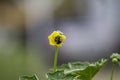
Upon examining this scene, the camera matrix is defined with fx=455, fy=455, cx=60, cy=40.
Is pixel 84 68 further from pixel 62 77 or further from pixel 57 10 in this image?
pixel 57 10

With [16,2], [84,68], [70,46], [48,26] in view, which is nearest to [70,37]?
[70,46]

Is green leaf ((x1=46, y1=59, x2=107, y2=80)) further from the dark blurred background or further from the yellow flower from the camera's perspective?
the dark blurred background

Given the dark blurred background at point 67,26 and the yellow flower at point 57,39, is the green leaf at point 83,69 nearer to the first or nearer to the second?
the yellow flower at point 57,39

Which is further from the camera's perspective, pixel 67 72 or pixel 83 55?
pixel 83 55

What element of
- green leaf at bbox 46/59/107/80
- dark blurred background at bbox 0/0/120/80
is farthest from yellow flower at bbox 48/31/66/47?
dark blurred background at bbox 0/0/120/80

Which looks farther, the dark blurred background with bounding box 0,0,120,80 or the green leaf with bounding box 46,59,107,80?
the dark blurred background with bounding box 0,0,120,80

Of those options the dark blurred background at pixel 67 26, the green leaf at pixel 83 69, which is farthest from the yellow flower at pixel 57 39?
the dark blurred background at pixel 67 26

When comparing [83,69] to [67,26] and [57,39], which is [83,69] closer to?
[57,39]

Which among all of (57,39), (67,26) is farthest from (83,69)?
(67,26)
